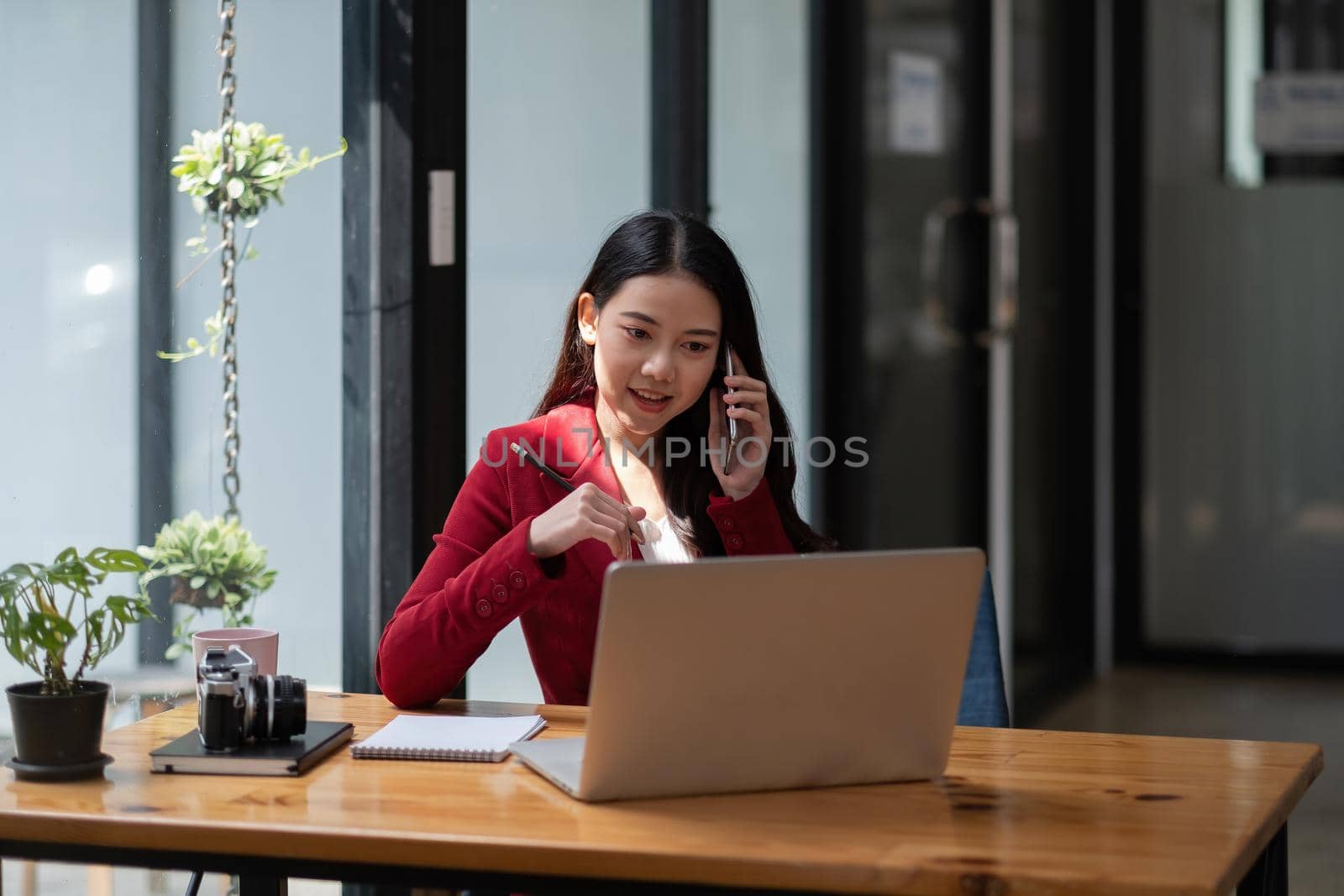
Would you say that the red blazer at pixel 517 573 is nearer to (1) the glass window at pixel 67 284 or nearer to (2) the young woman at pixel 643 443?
(2) the young woman at pixel 643 443

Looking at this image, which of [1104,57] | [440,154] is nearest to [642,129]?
[440,154]

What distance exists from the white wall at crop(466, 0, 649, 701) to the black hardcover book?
0.97m

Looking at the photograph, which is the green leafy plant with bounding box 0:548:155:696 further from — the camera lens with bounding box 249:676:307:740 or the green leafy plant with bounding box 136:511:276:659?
the green leafy plant with bounding box 136:511:276:659

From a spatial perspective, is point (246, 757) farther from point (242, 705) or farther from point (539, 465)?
point (539, 465)

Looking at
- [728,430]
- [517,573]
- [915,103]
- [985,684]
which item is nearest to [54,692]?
[517,573]

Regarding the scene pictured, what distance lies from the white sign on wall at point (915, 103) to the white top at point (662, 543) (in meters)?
2.03

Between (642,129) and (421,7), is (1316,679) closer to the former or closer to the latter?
(642,129)

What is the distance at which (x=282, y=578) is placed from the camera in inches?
81.4

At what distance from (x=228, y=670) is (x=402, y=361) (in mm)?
810

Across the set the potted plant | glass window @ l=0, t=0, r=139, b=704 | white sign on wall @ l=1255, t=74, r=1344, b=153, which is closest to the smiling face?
glass window @ l=0, t=0, r=139, b=704

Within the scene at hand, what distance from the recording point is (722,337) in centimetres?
192

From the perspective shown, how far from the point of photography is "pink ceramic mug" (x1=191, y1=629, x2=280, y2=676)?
5.34 feet

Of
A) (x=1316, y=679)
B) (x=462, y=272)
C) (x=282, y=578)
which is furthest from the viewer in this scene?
(x=1316, y=679)

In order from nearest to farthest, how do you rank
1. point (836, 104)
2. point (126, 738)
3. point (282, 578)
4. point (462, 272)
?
point (126, 738) → point (282, 578) → point (462, 272) → point (836, 104)
